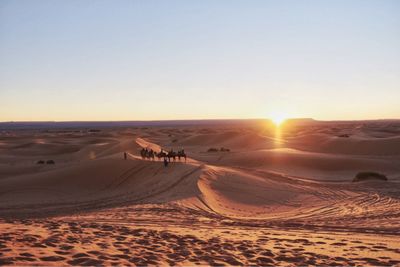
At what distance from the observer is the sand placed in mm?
9149

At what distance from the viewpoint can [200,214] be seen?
16.0 m

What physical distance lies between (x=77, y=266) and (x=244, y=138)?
55.7 m

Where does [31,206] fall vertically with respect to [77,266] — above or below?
below

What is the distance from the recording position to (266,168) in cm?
3556

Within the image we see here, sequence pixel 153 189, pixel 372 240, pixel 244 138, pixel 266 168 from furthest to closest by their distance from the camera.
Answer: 1. pixel 244 138
2. pixel 266 168
3. pixel 153 189
4. pixel 372 240

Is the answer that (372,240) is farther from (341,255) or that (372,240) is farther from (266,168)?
(266,168)

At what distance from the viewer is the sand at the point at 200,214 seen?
9.15m

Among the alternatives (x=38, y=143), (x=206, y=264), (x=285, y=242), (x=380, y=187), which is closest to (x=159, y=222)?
(x=285, y=242)

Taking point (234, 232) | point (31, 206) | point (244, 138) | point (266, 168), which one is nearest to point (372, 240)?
point (234, 232)

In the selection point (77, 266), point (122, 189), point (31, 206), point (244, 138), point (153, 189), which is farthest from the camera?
point (244, 138)

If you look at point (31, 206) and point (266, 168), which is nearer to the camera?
point (31, 206)

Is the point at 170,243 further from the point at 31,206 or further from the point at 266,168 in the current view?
the point at 266,168

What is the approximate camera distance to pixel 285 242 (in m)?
10.9

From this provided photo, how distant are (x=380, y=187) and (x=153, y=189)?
12.2 m
